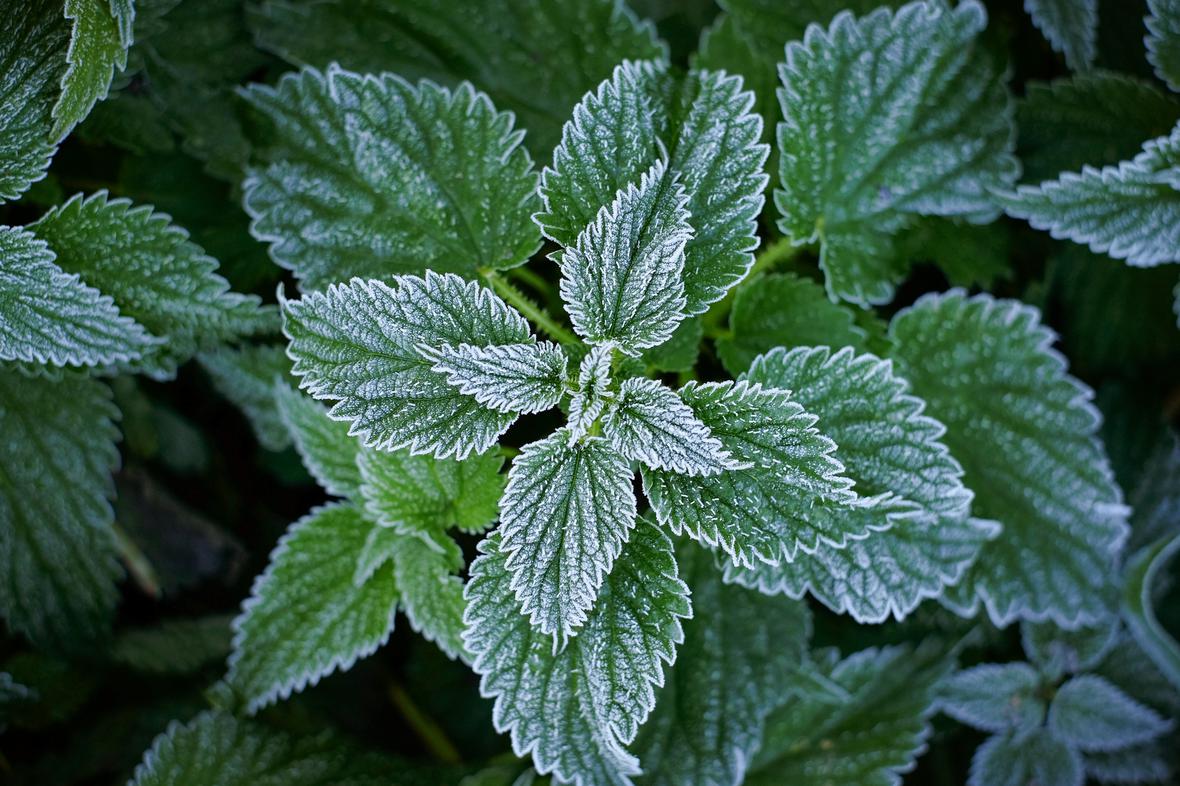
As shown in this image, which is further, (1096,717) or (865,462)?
(1096,717)

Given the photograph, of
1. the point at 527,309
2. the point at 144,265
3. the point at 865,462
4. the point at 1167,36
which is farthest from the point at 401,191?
the point at 1167,36

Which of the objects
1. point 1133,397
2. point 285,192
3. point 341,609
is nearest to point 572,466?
point 341,609

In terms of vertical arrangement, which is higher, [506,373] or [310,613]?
[506,373]

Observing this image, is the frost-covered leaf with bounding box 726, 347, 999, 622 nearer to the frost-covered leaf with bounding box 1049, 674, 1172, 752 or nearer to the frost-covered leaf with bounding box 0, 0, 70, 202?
the frost-covered leaf with bounding box 1049, 674, 1172, 752

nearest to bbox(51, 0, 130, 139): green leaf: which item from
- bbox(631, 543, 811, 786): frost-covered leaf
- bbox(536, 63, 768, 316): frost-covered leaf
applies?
bbox(536, 63, 768, 316): frost-covered leaf

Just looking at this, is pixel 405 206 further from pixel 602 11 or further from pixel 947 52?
pixel 947 52

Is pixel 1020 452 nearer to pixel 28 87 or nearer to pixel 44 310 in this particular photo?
pixel 44 310

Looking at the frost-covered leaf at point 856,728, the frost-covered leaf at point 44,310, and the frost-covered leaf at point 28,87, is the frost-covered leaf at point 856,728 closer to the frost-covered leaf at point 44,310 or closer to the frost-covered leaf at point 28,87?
the frost-covered leaf at point 44,310
